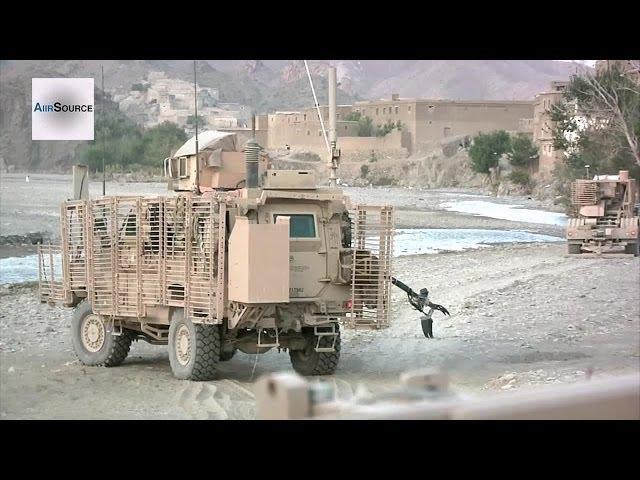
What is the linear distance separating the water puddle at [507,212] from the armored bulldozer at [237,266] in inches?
1034

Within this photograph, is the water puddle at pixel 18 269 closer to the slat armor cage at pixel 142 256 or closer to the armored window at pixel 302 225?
the slat armor cage at pixel 142 256

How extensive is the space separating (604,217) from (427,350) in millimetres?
13790

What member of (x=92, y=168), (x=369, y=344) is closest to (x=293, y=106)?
(x=92, y=168)

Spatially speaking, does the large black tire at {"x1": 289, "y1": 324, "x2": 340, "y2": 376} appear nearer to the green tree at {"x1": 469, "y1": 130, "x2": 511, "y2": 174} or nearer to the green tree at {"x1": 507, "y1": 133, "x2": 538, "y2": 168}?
the green tree at {"x1": 507, "y1": 133, "x2": 538, "y2": 168}

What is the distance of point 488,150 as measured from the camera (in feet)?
186

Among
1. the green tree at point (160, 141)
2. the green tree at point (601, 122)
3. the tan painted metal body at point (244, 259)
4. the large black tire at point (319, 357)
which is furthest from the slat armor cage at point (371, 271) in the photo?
the green tree at point (601, 122)

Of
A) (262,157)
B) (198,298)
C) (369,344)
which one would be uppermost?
(262,157)

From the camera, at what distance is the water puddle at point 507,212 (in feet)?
126

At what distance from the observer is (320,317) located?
1094 centimetres

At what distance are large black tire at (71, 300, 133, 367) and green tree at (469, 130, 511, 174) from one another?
4333 cm

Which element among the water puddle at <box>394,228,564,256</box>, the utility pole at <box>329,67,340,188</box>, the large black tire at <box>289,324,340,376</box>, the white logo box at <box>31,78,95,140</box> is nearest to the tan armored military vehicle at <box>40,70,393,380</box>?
the large black tire at <box>289,324,340,376</box>

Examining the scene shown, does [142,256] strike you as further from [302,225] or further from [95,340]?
[302,225]
